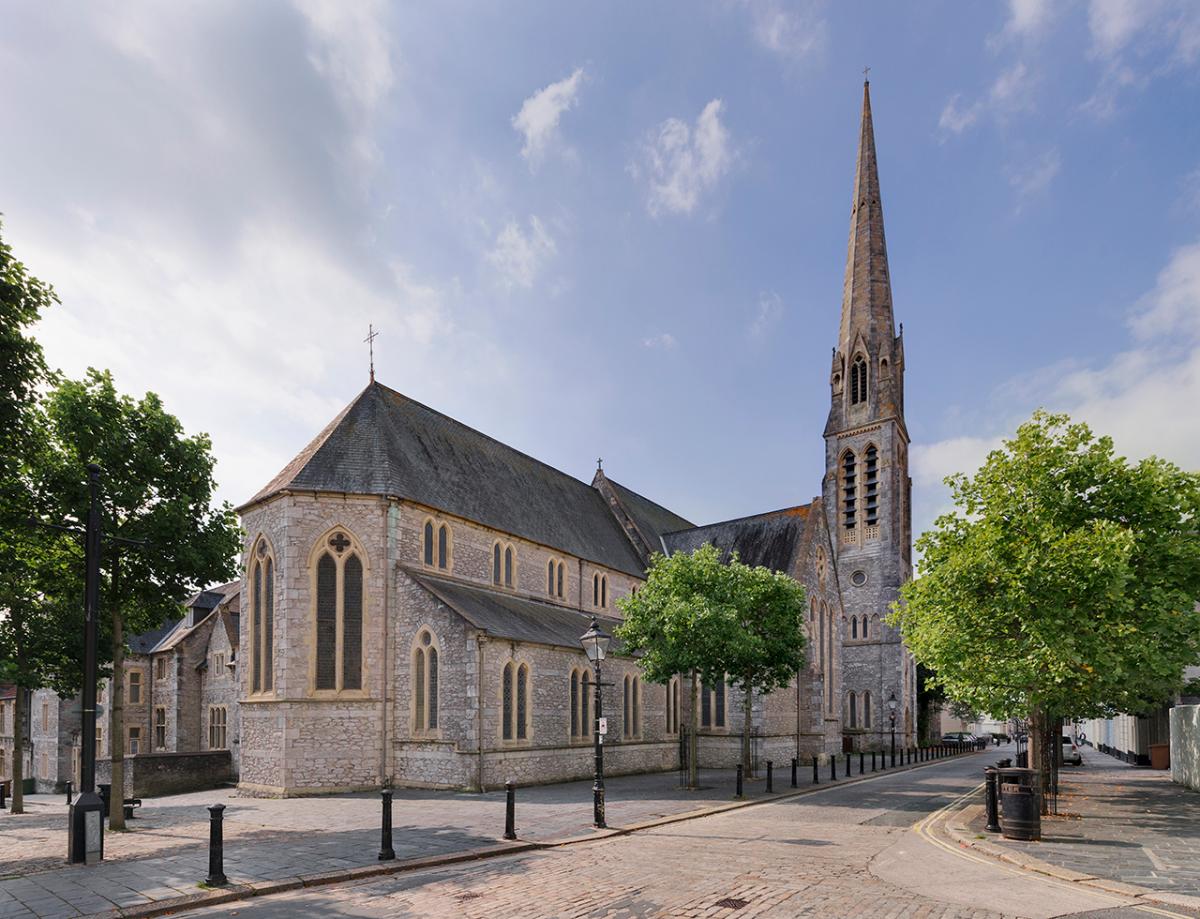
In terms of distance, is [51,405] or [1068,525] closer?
[51,405]

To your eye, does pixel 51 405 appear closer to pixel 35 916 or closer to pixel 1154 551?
pixel 35 916

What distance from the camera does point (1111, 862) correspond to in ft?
40.0

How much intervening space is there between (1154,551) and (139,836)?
22299 mm

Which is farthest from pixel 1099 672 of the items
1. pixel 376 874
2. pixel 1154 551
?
pixel 376 874

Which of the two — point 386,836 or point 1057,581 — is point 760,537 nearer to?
point 1057,581

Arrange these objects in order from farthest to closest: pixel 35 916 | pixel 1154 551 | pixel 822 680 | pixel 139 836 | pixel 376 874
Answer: pixel 822 680, pixel 1154 551, pixel 139 836, pixel 376 874, pixel 35 916

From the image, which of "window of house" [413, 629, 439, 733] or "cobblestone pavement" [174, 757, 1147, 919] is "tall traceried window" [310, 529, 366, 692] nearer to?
"window of house" [413, 629, 439, 733]

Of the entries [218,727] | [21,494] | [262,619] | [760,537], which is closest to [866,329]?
[760,537]

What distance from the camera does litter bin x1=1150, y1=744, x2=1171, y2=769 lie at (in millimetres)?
35000

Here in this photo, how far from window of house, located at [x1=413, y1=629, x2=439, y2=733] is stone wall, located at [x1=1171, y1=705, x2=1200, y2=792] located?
22.4m

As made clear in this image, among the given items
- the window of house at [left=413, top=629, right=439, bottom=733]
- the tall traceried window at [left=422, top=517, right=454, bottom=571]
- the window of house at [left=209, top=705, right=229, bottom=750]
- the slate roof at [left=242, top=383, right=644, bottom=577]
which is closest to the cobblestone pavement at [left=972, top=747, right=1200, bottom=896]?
the window of house at [left=413, top=629, right=439, bottom=733]

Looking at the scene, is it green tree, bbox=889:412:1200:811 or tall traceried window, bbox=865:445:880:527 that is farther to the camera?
tall traceried window, bbox=865:445:880:527

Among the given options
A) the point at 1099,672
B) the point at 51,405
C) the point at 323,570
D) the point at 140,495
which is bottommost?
the point at 1099,672

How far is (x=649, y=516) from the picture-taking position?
49.2 m
